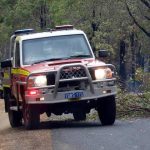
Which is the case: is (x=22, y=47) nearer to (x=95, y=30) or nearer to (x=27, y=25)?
(x=95, y=30)

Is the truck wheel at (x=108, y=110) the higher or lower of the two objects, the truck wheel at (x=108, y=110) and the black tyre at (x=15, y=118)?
the higher

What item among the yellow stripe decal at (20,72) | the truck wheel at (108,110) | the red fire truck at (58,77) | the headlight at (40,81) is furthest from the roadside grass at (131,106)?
the headlight at (40,81)

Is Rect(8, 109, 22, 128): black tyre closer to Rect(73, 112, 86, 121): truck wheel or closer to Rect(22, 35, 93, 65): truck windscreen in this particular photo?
Rect(73, 112, 86, 121): truck wheel

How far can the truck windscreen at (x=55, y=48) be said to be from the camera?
15.6 meters

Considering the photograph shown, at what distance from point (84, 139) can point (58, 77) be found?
2.36 metres

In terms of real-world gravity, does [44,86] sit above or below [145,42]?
above

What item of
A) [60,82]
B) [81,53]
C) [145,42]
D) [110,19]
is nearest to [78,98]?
[60,82]

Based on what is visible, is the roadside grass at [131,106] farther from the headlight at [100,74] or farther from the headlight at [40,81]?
the headlight at [40,81]

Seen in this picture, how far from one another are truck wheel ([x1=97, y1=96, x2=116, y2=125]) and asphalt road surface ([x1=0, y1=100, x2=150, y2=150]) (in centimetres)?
39

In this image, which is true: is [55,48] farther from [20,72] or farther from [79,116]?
[79,116]

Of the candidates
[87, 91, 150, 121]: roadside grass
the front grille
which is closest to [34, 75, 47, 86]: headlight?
the front grille

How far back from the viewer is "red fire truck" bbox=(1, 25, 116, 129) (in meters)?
14.3

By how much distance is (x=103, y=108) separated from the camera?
15.4 metres

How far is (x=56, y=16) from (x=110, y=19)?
6547mm
